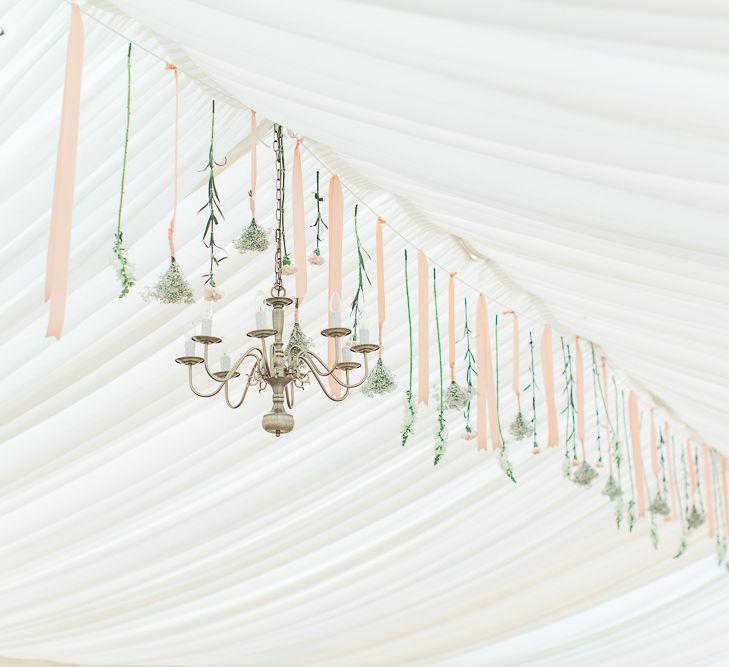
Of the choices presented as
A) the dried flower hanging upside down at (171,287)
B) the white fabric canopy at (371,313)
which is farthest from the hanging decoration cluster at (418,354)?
the white fabric canopy at (371,313)

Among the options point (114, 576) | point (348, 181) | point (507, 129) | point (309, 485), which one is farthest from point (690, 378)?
point (114, 576)

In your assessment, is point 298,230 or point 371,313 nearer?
point 298,230

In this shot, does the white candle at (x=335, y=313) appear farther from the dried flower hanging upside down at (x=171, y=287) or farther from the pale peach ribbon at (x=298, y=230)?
the dried flower hanging upside down at (x=171, y=287)

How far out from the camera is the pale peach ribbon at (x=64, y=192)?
2117 millimetres

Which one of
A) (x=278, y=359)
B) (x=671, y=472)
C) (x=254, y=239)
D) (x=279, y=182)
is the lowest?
(x=278, y=359)

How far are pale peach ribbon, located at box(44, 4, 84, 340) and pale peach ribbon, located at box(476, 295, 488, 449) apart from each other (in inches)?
88.1

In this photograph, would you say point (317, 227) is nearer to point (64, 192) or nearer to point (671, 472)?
point (64, 192)

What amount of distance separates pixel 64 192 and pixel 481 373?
2310 millimetres

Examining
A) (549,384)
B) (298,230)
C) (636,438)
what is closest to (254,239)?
(298,230)

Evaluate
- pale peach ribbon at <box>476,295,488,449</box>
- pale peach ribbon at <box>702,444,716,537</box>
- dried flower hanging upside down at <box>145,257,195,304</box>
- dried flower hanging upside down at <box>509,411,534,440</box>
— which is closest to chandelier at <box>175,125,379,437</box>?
dried flower hanging upside down at <box>145,257,195,304</box>

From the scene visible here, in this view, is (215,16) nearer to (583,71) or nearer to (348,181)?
(583,71)

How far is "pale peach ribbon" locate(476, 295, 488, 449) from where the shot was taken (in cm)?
408

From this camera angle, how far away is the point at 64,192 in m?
2.14

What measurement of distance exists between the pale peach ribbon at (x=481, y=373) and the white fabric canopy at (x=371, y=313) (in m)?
0.19
